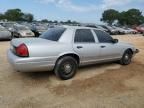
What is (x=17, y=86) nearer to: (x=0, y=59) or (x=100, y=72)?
(x=100, y=72)

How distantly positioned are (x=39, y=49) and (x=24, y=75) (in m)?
1.30

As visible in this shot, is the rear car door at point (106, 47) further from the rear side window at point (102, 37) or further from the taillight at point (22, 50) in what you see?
the taillight at point (22, 50)

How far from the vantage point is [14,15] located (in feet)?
287

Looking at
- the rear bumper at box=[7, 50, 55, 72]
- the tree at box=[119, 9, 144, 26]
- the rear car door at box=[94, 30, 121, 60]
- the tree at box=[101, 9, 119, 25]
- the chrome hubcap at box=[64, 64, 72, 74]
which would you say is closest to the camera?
the rear bumper at box=[7, 50, 55, 72]

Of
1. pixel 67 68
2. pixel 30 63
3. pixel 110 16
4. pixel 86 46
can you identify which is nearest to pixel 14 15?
pixel 110 16

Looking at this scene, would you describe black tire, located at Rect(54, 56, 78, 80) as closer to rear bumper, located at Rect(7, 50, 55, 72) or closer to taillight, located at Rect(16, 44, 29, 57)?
rear bumper, located at Rect(7, 50, 55, 72)

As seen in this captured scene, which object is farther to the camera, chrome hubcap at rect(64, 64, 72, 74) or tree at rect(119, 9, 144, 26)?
tree at rect(119, 9, 144, 26)

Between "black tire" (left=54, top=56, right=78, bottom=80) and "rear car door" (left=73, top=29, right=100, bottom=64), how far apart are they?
34 cm

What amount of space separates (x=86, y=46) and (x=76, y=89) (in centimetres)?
157

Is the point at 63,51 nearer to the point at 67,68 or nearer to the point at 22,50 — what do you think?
the point at 67,68

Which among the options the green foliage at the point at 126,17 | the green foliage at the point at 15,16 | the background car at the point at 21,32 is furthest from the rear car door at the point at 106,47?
the green foliage at the point at 15,16

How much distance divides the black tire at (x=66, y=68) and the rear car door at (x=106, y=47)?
124 cm

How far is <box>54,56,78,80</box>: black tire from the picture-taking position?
615 centimetres

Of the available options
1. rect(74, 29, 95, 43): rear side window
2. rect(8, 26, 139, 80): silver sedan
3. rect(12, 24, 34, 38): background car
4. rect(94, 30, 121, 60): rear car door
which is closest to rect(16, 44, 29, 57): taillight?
rect(8, 26, 139, 80): silver sedan
